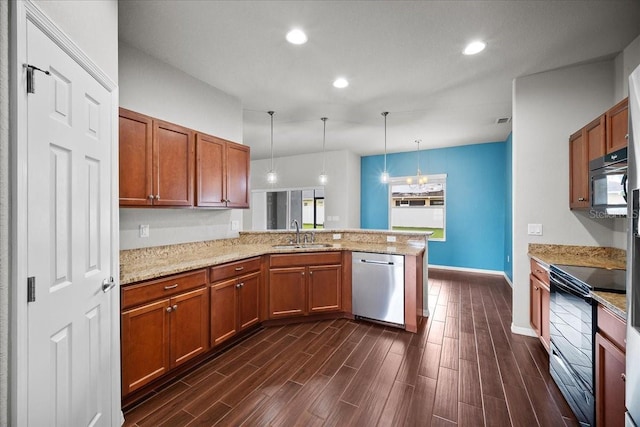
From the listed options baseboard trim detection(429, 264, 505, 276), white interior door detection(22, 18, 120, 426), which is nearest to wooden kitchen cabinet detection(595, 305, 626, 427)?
white interior door detection(22, 18, 120, 426)

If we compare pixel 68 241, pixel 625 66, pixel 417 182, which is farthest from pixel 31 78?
pixel 417 182

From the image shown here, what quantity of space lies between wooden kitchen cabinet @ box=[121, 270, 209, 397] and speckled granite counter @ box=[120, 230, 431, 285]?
11 cm

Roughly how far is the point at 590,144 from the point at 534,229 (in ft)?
3.12

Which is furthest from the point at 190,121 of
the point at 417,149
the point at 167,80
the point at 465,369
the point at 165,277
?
the point at 417,149

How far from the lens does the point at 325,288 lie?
333 centimetres

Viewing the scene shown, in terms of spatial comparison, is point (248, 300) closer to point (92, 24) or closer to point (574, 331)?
point (92, 24)

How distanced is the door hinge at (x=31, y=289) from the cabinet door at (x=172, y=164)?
1.36 m

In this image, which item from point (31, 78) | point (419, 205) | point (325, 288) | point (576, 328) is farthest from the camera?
point (419, 205)

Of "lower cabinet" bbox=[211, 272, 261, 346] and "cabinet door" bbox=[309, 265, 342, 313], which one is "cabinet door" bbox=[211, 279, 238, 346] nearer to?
"lower cabinet" bbox=[211, 272, 261, 346]

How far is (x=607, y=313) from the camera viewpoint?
56.7 inches

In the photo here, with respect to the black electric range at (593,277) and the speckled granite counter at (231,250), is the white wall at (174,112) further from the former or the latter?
the black electric range at (593,277)

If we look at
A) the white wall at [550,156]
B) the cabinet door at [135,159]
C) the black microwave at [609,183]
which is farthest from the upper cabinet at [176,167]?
the black microwave at [609,183]

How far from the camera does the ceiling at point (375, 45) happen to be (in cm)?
199

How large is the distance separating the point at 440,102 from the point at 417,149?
2752 mm
